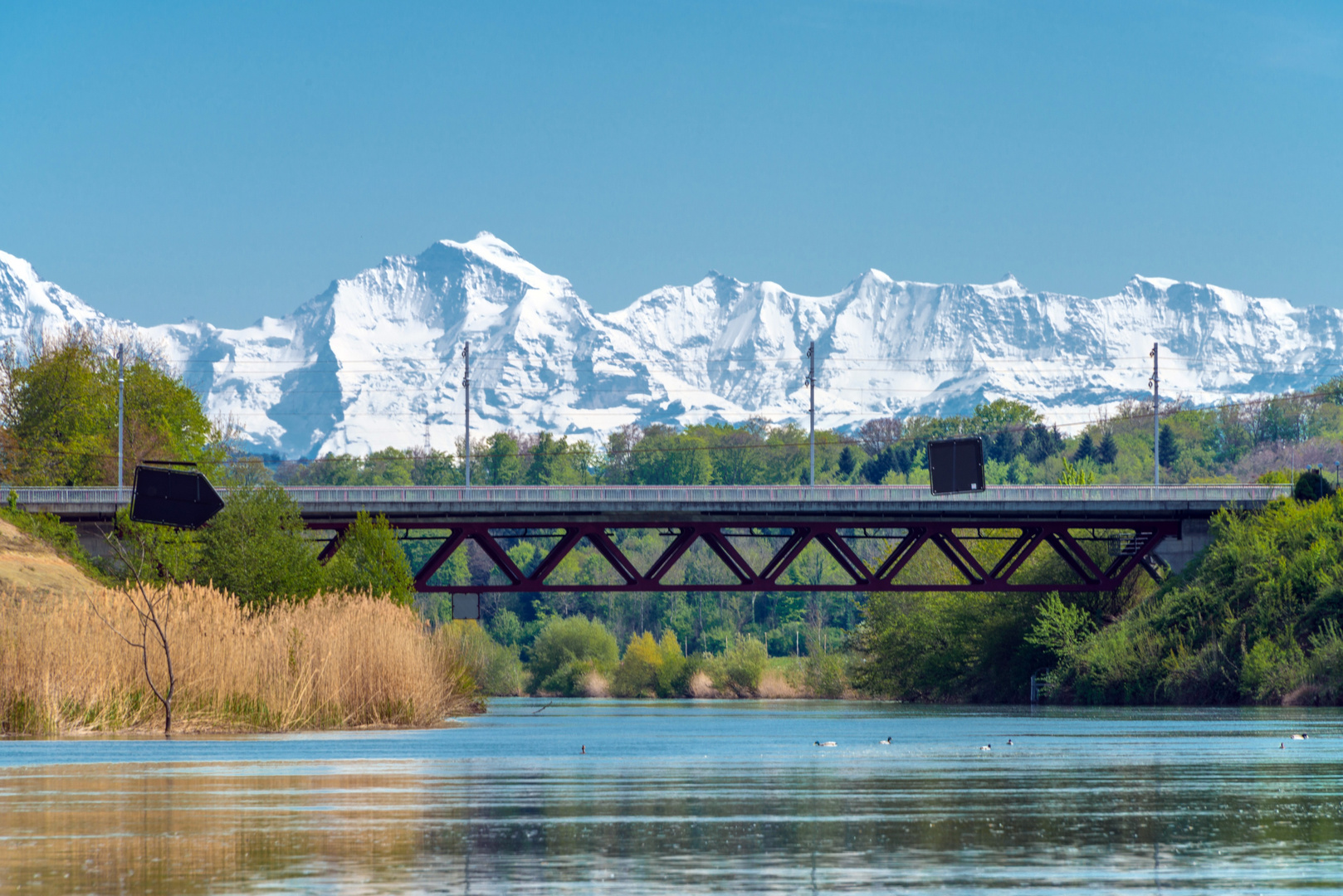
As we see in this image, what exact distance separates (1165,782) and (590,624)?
118 meters

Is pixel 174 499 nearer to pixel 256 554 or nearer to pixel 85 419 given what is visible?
pixel 256 554

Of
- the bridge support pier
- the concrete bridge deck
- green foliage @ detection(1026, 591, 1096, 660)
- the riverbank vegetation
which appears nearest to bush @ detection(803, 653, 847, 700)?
the riverbank vegetation

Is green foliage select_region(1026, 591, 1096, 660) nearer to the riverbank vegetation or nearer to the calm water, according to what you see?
the riverbank vegetation

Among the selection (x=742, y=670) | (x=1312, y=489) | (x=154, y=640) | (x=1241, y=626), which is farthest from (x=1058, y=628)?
(x=154, y=640)

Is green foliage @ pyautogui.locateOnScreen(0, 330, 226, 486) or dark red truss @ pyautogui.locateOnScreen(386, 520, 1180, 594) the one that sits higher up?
green foliage @ pyautogui.locateOnScreen(0, 330, 226, 486)

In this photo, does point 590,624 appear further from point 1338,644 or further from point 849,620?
point 1338,644

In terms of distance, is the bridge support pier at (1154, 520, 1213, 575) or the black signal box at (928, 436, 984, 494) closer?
the black signal box at (928, 436, 984, 494)

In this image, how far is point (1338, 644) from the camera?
6681 centimetres

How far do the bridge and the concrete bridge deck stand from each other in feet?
0.21

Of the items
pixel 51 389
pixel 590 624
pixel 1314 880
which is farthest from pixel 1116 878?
pixel 590 624

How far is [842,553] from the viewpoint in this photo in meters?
84.8

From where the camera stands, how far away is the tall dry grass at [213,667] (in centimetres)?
3509

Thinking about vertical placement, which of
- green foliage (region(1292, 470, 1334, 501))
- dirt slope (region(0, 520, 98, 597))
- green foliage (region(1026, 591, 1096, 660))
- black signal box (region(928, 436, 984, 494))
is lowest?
green foliage (region(1026, 591, 1096, 660))

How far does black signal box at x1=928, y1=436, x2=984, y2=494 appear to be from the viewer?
81.6 metres
